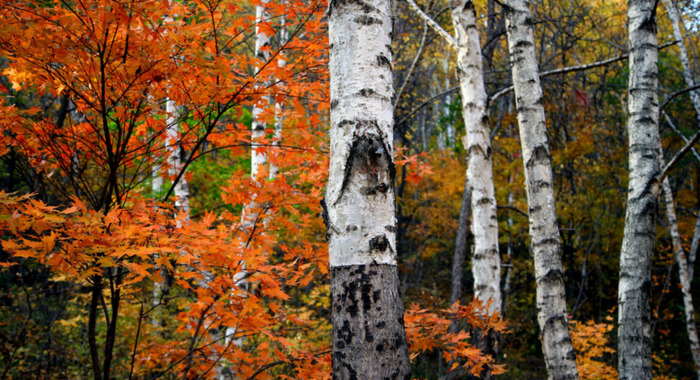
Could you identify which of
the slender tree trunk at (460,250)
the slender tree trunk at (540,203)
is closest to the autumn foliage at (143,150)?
the slender tree trunk at (540,203)

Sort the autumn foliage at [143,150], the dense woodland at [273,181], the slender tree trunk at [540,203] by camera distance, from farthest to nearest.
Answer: the slender tree trunk at [540,203] → the autumn foliage at [143,150] → the dense woodland at [273,181]

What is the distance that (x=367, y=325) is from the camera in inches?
55.1

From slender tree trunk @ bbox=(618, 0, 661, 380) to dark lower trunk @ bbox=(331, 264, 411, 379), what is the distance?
207cm

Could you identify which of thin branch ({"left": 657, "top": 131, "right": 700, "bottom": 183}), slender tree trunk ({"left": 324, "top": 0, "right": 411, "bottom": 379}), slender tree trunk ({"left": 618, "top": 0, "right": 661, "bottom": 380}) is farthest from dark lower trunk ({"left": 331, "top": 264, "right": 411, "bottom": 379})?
thin branch ({"left": 657, "top": 131, "right": 700, "bottom": 183})

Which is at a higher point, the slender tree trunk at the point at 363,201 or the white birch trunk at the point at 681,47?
the white birch trunk at the point at 681,47

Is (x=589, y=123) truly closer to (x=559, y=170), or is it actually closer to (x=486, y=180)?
(x=559, y=170)

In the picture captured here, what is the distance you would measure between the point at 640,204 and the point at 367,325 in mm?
2332

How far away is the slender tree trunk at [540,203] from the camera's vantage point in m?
3.10

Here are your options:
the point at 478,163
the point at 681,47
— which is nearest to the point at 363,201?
the point at 478,163

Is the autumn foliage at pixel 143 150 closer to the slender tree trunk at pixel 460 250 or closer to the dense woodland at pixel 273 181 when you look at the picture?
the dense woodland at pixel 273 181

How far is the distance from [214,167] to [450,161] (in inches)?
383

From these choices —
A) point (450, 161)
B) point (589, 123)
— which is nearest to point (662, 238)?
point (589, 123)

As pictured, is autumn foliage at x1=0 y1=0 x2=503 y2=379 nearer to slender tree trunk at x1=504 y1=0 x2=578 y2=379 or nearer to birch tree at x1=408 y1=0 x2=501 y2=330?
slender tree trunk at x1=504 y1=0 x2=578 y2=379

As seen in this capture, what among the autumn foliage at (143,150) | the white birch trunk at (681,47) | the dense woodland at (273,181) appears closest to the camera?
the dense woodland at (273,181)
